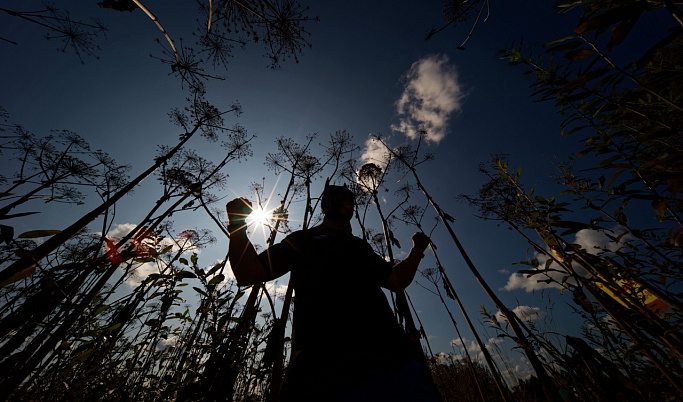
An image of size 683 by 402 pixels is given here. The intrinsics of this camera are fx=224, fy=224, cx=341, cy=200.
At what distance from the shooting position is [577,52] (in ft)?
3.40

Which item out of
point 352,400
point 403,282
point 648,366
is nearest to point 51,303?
point 352,400

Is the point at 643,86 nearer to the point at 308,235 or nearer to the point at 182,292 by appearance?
the point at 308,235

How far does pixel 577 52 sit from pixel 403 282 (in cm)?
169

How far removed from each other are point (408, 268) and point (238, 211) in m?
1.43

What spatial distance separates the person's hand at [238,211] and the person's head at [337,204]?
754 millimetres

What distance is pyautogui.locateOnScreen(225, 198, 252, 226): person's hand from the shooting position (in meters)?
1.44

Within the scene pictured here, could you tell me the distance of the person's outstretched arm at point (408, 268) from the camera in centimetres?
179

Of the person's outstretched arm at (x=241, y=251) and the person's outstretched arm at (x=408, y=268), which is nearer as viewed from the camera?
the person's outstretched arm at (x=241, y=251)

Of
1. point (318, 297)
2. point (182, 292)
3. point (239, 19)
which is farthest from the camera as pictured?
point (239, 19)

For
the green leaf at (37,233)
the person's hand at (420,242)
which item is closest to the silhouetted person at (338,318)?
the person's hand at (420,242)

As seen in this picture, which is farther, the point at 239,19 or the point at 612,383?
the point at 239,19

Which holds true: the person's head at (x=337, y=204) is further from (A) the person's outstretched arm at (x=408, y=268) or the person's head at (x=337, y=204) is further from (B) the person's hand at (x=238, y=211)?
(B) the person's hand at (x=238, y=211)


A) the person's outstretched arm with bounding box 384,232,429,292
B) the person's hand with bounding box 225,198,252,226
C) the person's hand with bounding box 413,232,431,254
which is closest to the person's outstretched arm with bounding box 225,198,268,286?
the person's hand with bounding box 225,198,252,226

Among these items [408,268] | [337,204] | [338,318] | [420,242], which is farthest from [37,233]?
[420,242]
